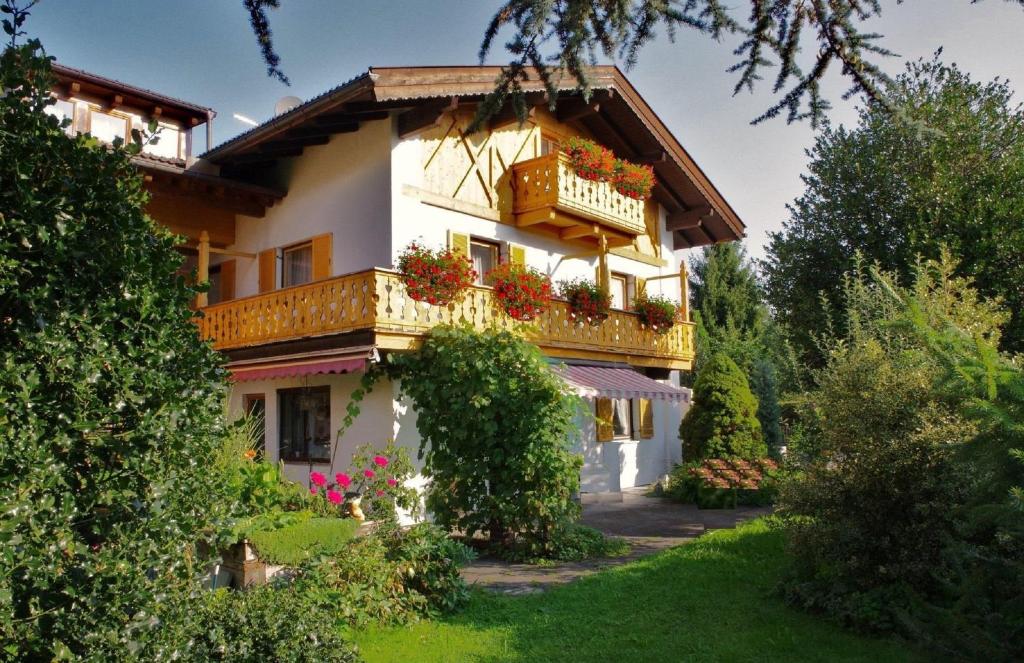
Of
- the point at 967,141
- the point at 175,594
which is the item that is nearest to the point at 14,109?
the point at 175,594

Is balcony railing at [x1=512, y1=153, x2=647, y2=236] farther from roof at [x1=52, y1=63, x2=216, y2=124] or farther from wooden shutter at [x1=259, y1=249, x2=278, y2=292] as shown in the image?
roof at [x1=52, y1=63, x2=216, y2=124]

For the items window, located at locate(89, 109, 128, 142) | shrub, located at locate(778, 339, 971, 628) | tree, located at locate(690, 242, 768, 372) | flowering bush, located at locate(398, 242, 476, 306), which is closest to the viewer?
shrub, located at locate(778, 339, 971, 628)

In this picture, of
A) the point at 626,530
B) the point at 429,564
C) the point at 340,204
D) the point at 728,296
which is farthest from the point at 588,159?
the point at 728,296

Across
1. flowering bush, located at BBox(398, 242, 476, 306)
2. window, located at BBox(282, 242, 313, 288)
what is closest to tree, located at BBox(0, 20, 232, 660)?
flowering bush, located at BBox(398, 242, 476, 306)

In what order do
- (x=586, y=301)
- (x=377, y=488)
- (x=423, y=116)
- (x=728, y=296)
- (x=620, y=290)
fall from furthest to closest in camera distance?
(x=728, y=296) < (x=620, y=290) < (x=586, y=301) < (x=423, y=116) < (x=377, y=488)

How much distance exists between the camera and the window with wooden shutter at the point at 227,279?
58.4 feet

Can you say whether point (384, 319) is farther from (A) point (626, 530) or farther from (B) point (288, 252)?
(A) point (626, 530)

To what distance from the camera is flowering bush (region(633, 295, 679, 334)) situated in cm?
1858

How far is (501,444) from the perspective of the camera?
1064cm

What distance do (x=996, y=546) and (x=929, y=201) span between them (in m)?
15.4

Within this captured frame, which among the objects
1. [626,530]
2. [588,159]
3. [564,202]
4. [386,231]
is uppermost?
[588,159]

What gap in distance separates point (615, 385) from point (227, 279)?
909 centimetres

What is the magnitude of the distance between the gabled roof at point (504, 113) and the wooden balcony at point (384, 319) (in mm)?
3037

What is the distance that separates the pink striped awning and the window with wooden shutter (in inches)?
311
